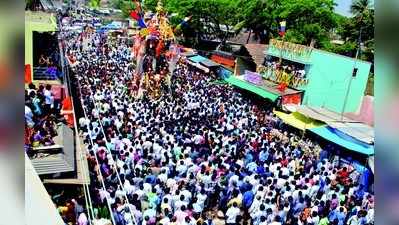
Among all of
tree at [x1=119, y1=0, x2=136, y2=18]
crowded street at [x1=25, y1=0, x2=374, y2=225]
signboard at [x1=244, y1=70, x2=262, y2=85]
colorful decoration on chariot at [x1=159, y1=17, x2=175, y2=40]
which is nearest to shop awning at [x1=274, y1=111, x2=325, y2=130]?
crowded street at [x1=25, y1=0, x2=374, y2=225]

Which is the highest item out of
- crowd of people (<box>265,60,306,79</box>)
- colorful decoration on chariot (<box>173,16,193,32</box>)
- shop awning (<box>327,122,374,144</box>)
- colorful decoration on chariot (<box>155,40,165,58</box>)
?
colorful decoration on chariot (<box>173,16,193,32</box>)

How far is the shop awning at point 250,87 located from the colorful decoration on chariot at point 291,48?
32cm

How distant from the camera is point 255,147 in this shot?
4.54 m

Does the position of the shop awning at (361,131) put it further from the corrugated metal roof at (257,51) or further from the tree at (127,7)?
the tree at (127,7)

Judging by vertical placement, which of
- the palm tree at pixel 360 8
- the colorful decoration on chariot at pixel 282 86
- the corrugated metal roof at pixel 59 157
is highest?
the palm tree at pixel 360 8

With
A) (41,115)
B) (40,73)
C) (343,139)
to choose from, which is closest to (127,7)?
(40,73)

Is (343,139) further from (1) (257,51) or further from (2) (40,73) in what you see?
(2) (40,73)

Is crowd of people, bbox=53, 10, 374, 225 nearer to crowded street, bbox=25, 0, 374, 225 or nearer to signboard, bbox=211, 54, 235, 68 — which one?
crowded street, bbox=25, 0, 374, 225

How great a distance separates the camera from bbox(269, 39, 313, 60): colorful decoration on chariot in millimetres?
4461

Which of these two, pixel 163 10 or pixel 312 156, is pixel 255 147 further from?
pixel 163 10

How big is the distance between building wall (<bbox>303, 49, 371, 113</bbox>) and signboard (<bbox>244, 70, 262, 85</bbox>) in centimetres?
37

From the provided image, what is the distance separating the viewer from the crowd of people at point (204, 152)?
441 centimetres

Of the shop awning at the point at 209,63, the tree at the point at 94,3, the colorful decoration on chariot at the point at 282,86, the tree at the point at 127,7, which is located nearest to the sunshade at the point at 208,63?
the shop awning at the point at 209,63
